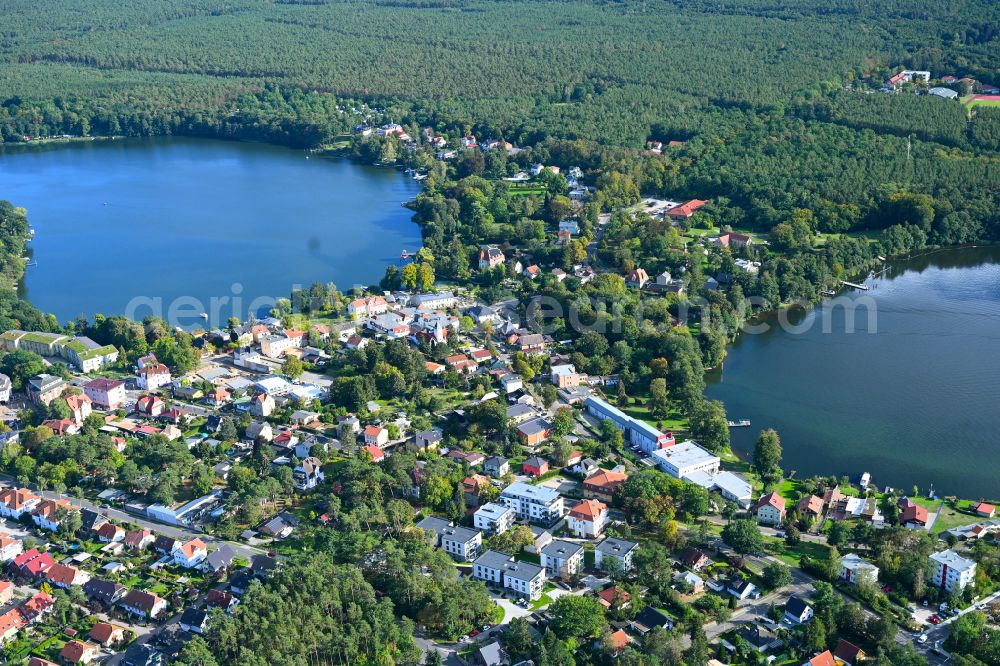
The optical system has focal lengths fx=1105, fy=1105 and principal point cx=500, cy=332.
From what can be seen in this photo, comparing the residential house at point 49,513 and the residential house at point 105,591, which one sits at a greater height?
the residential house at point 49,513

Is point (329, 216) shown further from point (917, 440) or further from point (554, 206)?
point (917, 440)

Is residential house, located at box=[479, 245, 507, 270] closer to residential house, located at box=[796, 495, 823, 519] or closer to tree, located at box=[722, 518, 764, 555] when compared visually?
residential house, located at box=[796, 495, 823, 519]

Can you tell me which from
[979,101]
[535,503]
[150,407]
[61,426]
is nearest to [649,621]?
[535,503]

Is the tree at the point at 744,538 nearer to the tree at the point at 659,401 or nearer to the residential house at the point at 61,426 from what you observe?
the tree at the point at 659,401

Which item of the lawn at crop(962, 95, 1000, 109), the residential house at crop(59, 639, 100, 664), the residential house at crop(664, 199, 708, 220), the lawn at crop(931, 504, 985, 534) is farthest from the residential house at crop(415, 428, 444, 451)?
the lawn at crop(962, 95, 1000, 109)

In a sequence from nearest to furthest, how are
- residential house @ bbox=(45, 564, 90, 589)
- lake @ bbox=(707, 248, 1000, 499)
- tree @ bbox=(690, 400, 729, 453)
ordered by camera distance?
residential house @ bbox=(45, 564, 90, 589) → lake @ bbox=(707, 248, 1000, 499) → tree @ bbox=(690, 400, 729, 453)

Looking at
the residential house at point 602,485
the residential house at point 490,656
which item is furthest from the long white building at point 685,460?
the residential house at point 490,656
